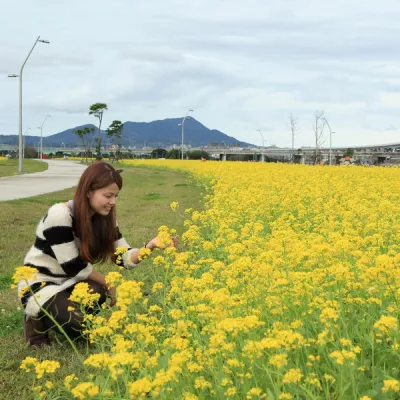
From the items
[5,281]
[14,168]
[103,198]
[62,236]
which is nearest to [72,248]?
[62,236]

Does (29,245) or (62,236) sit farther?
(29,245)

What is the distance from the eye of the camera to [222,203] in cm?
857

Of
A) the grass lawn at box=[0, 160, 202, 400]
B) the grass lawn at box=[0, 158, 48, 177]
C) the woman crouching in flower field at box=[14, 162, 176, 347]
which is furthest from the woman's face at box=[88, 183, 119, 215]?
the grass lawn at box=[0, 158, 48, 177]

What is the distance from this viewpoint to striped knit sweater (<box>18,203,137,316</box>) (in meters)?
4.13

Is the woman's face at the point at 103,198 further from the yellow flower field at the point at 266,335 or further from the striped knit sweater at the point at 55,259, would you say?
the yellow flower field at the point at 266,335

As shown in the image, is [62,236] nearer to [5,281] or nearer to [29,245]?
[5,281]

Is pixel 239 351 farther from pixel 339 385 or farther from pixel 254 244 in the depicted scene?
pixel 254 244

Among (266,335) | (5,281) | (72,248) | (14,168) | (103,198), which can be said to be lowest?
(5,281)

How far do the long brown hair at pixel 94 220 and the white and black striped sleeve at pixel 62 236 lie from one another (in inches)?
2.4

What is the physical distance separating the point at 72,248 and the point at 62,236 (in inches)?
4.2

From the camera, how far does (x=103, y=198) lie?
3988mm

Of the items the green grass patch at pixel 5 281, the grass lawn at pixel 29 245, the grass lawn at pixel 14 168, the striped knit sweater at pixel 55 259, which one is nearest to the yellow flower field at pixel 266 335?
the grass lawn at pixel 29 245

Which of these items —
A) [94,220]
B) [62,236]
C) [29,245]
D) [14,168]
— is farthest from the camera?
[14,168]

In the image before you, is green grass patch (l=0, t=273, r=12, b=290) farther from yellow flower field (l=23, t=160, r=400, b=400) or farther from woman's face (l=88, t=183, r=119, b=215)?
yellow flower field (l=23, t=160, r=400, b=400)
